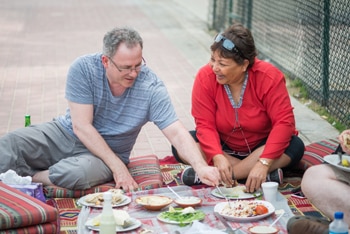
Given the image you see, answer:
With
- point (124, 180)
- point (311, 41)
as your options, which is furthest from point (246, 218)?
point (311, 41)

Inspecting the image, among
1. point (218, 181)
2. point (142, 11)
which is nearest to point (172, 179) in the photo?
point (218, 181)

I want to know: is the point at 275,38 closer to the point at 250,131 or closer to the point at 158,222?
the point at 250,131

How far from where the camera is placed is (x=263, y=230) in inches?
170

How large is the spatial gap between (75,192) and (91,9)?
1243 cm

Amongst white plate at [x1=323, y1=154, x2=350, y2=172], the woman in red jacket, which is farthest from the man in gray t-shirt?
white plate at [x1=323, y1=154, x2=350, y2=172]

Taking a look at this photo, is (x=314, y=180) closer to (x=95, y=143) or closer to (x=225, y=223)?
(x=225, y=223)

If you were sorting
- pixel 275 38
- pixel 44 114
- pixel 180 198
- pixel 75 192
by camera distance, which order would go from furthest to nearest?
pixel 275 38 → pixel 44 114 → pixel 75 192 → pixel 180 198

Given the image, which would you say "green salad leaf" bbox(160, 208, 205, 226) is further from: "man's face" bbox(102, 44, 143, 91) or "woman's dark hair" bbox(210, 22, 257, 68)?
"woman's dark hair" bbox(210, 22, 257, 68)

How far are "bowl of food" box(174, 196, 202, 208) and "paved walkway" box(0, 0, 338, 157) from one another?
79.8 inches

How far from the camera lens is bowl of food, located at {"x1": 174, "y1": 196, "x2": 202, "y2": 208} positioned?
4.78m

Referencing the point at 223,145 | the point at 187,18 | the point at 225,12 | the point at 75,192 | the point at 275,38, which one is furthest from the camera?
the point at 187,18

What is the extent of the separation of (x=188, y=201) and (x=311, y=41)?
4.65 meters

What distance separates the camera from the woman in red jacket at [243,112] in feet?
17.5

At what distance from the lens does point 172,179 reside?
5863 millimetres
